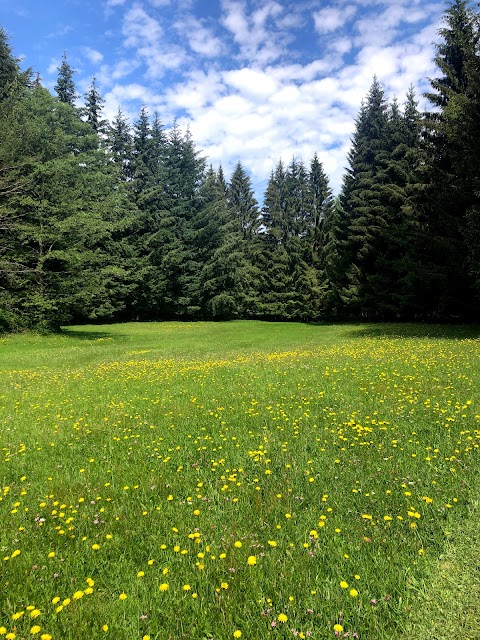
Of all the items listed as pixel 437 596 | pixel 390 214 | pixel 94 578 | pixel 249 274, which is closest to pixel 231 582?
pixel 94 578

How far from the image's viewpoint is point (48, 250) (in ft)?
86.5

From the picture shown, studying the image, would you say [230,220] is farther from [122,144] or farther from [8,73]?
[8,73]

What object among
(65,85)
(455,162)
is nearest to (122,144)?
(65,85)

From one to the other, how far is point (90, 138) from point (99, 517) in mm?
36103

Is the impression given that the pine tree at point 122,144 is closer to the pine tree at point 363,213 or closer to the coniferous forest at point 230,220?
the coniferous forest at point 230,220

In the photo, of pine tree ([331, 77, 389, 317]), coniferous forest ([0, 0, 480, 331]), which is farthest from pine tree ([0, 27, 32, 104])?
pine tree ([331, 77, 389, 317])

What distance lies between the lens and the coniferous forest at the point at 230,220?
2458cm

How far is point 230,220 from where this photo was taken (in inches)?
2098

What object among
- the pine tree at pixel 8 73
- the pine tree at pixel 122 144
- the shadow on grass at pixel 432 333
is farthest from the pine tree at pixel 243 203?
the shadow on grass at pixel 432 333

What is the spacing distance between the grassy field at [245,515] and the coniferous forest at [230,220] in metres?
16.4

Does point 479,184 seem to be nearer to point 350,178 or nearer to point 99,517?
point 99,517

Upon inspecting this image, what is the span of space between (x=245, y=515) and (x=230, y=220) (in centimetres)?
5148

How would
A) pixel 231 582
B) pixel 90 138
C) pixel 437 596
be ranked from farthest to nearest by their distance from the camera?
pixel 90 138
pixel 231 582
pixel 437 596

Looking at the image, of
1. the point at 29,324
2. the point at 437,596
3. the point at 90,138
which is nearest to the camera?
the point at 437,596
